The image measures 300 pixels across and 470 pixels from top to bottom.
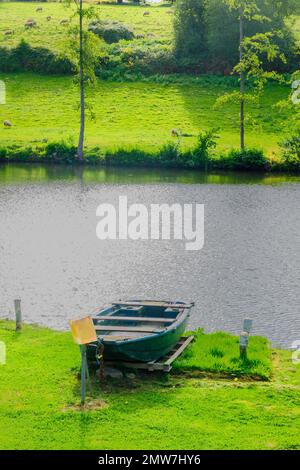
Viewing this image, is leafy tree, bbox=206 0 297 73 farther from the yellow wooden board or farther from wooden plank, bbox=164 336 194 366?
the yellow wooden board

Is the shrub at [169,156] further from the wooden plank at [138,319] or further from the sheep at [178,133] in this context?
the wooden plank at [138,319]

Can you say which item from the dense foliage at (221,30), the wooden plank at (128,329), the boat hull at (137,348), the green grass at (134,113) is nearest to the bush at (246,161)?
the green grass at (134,113)

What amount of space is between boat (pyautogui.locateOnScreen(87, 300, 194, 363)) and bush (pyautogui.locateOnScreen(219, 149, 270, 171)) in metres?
43.5

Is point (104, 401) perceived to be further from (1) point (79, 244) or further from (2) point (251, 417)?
(1) point (79, 244)

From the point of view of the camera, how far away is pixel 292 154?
67875mm

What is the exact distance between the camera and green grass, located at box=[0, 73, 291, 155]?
7444 cm

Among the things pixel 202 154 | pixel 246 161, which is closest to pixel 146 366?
pixel 202 154

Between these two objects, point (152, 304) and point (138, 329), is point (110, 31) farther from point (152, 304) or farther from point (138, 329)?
point (138, 329)

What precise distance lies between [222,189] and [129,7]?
79208 mm

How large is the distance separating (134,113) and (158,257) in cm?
4700

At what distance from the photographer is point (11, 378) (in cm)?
2164

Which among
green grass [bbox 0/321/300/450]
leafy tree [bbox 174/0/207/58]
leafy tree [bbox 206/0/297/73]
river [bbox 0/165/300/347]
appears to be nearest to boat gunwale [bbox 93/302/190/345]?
green grass [bbox 0/321/300/450]

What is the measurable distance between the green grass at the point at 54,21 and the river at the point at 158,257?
46.8m
